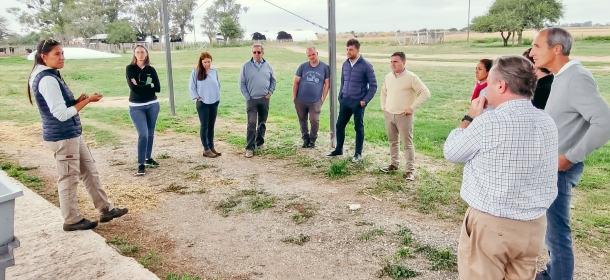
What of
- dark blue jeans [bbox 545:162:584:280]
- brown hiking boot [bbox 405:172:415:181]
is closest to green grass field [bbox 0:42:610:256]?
brown hiking boot [bbox 405:172:415:181]

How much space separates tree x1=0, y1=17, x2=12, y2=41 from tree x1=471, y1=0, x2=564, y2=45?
46.7 meters

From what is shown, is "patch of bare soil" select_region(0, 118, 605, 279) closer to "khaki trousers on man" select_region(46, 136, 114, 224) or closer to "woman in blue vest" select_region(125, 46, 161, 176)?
"khaki trousers on man" select_region(46, 136, 114, 224)

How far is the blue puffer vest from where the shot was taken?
3.99m

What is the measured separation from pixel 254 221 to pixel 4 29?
172ft

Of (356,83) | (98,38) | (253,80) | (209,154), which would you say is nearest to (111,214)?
(209,154)

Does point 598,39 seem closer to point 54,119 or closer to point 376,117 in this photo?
point 376,117

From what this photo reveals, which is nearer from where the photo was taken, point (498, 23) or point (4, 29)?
point (498, 23)

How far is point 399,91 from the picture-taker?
18.8 feet

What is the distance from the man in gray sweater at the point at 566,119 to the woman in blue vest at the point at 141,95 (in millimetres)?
4784

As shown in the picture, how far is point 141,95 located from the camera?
20.0 feet

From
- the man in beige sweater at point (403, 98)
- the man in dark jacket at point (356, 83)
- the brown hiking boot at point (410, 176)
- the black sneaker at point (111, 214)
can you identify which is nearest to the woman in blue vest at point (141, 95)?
the black sneaker at point (111, 214)

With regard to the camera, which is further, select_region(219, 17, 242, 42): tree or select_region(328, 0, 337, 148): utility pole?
select_region(219, 17, 242, 42): tree

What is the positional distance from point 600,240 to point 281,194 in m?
3.20

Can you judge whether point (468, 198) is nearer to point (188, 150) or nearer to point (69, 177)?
point (69, 177)
